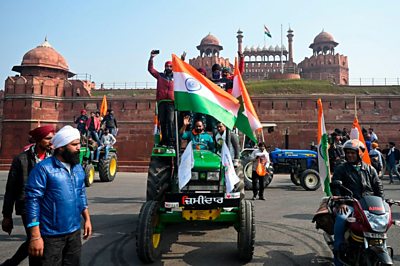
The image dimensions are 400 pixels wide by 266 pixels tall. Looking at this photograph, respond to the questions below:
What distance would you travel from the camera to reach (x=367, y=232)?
2.90 m

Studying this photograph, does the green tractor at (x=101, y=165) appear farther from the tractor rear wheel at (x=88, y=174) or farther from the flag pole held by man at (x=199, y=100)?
the flag pole held by man at (x=199, y=100)

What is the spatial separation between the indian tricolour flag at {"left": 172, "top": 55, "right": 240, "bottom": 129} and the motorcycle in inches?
57.4

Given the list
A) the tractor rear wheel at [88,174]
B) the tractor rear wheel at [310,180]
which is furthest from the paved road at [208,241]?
the tractor rear wheel at [88,174]

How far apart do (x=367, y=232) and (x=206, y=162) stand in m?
1.89

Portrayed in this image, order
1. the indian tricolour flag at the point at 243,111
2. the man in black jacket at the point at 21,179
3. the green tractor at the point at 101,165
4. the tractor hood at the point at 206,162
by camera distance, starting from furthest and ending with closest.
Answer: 1. the green tractor at the point at 101,165
2. the indian tricolour flag at the point at 243,111
3. the tractor hood at the point at 206,162
4. the man in black jacket at the point at 21,179

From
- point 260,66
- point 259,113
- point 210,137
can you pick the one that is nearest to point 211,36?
point 260,66

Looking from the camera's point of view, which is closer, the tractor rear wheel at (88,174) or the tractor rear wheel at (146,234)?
the tractor rear wheel at (146,234)

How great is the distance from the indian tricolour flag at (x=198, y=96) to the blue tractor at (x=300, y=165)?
24.6ft

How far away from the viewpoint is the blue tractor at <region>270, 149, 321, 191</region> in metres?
10.8

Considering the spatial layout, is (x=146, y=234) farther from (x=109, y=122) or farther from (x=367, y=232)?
(x=109, y=122)

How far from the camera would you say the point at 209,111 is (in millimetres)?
3996

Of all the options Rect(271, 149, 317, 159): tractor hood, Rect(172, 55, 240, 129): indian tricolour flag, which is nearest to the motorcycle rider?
Rect(172, 55, 240, 129): indian tricolour flag

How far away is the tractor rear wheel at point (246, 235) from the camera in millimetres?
3709

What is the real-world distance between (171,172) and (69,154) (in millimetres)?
2248
